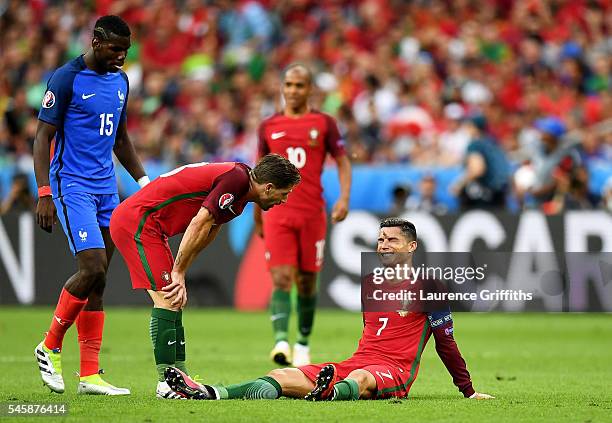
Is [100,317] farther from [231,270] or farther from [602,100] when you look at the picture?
[602,100]

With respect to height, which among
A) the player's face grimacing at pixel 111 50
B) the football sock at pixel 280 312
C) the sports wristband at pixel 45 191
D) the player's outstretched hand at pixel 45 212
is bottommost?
the football sock at pixel 280 312

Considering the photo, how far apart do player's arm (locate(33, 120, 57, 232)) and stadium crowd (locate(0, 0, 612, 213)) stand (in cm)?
997

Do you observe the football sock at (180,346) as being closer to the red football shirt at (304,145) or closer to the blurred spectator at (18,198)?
the red football shirt at (304,145)

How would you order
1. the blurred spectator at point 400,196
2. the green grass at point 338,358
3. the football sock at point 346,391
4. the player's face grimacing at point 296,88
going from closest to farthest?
the green grass at point 338,358 → the football sock at point 346,391 → the player's face grimacing at point 296,88 → the blurred spectator at point 400,196

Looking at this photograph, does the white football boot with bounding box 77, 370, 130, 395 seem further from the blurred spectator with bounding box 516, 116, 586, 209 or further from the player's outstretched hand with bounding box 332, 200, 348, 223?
the blurred spectator with bounding box 516, 116, 586, 209

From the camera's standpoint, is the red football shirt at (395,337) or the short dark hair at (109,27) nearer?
the red football shirt at (395,337)

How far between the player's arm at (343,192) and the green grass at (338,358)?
1407mm

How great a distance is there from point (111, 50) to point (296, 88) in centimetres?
334

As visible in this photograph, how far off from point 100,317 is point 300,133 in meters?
3.61

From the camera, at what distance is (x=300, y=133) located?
12.2 m

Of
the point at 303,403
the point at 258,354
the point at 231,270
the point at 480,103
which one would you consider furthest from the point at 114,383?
the point at 480,103

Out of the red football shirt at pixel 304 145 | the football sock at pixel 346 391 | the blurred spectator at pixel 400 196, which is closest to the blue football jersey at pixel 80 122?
the football sock at pixel 346 391

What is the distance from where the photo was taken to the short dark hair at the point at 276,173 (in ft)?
26.9

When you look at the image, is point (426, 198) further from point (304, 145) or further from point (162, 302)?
point (162, 302)
